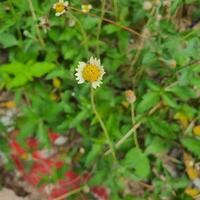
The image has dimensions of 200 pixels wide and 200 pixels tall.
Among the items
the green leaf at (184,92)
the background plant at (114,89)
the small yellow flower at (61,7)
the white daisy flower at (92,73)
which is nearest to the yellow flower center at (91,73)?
the white daisy flower at (92,73)

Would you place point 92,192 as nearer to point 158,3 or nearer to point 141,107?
point 141,107

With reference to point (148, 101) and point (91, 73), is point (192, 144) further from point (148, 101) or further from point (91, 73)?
point (91, 73)

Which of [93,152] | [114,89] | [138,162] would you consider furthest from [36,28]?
[138,162]

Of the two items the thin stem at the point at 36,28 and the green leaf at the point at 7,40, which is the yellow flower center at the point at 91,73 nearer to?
the thin stem at the point at 36,28

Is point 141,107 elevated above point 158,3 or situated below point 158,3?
below

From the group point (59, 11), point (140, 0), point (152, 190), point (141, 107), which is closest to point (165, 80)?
point (141, 107)

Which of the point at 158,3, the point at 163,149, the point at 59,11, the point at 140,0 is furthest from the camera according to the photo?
the point at 163,149
